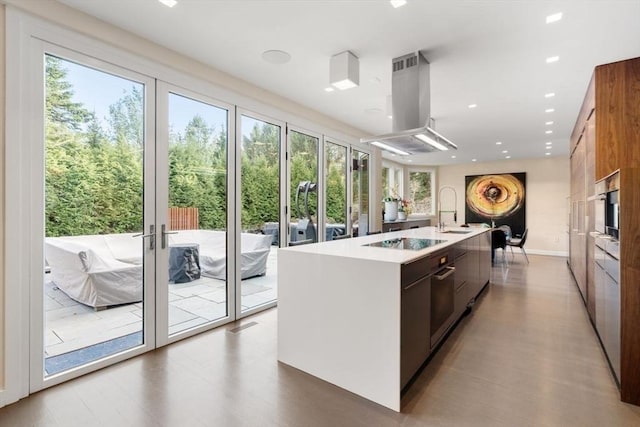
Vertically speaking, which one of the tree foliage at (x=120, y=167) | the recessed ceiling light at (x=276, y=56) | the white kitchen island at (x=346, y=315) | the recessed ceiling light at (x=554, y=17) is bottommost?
the white kitchen island at (x=346, y=315)

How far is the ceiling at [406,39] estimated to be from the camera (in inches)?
90.7

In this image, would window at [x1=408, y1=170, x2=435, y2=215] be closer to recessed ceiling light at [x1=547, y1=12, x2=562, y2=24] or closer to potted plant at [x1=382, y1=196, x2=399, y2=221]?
potted plant at [x1=382, y1=196, x2=399, y2=221]

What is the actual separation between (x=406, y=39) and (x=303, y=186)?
2.39 metres

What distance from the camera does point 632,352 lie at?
201 cm

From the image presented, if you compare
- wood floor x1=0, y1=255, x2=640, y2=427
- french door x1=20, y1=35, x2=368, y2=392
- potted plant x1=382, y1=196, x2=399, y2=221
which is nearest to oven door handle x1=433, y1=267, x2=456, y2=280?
wood floor x1=0, y1=255, x2=640, y2=427

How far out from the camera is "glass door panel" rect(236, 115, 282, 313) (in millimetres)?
3740

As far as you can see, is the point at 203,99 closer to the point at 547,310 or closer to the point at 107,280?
the point at 107,280

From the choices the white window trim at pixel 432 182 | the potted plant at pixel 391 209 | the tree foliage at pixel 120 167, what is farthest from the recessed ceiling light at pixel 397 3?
the white window trim at pixel 432 182

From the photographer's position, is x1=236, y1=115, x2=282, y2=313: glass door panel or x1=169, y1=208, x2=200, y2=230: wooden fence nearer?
x1=169, y1=208, x2=200, y2=230: wooden fence

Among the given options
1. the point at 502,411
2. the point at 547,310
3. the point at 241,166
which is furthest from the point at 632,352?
the point at 241,166

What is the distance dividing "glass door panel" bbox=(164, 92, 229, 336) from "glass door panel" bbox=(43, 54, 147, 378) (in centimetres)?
26

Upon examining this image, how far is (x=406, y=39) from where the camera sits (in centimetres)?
272

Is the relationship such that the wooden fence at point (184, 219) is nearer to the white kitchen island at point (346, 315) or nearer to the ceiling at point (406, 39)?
the white kitchen island at point (346, 315)

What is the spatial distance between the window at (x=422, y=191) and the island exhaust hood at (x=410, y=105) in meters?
7.18
